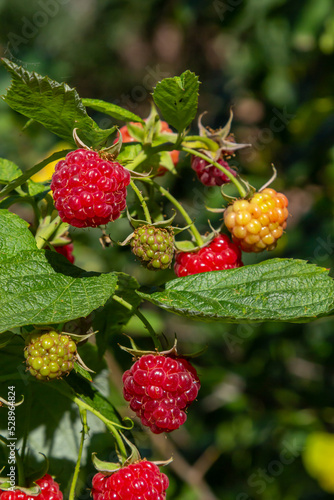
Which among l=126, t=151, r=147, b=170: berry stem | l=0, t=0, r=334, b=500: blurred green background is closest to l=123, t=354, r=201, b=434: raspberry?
l=126, t=151, r=147, b=170: berry stem

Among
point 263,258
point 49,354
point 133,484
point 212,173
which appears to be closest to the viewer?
point 49,354

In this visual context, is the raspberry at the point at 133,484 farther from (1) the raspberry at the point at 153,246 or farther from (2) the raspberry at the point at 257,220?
(2) the raspberry at the point at 257,220

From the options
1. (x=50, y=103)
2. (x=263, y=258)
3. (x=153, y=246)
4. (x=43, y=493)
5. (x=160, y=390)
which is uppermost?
(x=50, y=103)

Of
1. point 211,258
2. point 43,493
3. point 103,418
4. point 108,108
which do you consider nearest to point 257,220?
point 211,258

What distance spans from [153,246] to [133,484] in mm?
395

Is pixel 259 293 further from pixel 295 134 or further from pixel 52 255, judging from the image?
pixel 295 134

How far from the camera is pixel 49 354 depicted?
31.8 inches

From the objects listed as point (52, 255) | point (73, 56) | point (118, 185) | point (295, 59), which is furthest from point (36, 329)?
point (73, 56)

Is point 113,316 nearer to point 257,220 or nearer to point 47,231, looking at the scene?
point 47,231

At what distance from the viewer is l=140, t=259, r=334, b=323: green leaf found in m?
0.83

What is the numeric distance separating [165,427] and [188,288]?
0.77 ft

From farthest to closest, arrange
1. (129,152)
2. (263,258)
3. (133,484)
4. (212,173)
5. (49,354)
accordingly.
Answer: (263,258)
(212,173)
(129,152)
(133,484)
(49,354)

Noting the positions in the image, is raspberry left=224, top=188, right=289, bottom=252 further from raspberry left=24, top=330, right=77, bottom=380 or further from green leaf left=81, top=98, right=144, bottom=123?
raspberry left=24, top=330, right=77, bottom=380

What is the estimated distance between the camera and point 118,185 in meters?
0.87
